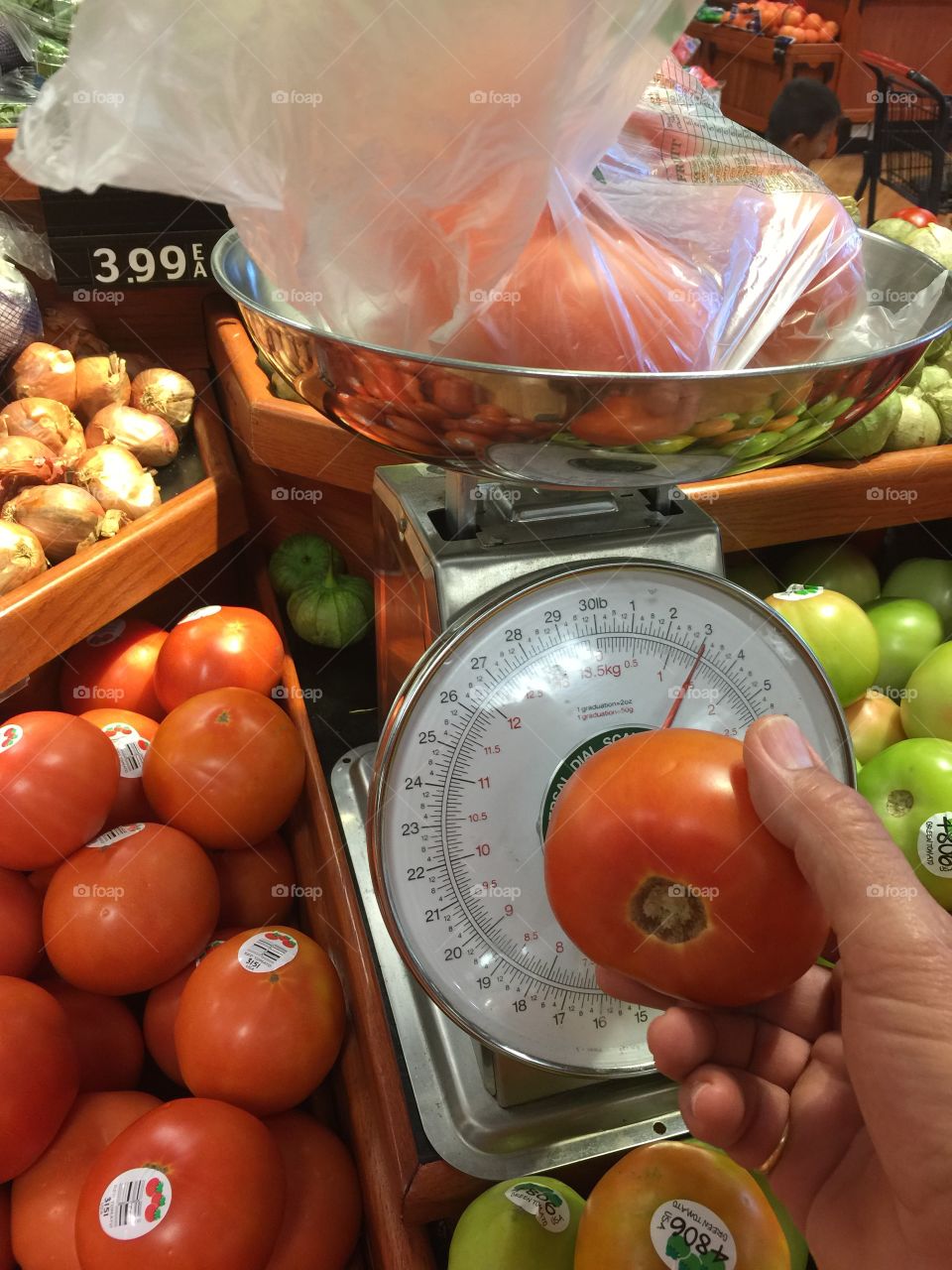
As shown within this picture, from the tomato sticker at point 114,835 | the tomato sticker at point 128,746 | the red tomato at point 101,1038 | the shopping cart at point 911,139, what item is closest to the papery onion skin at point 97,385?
the tomato sticker at point 128,746

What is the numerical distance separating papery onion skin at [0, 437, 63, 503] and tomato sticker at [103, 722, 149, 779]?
353 mm

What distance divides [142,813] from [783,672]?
71 cm

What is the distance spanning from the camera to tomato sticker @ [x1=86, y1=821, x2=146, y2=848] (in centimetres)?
91

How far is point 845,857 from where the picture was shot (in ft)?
1.63

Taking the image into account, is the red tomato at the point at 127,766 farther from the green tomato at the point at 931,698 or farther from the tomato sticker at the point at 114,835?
the green tomato at the point at 931,698

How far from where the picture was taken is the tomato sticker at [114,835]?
91 cm

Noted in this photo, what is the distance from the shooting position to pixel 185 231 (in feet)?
4.30

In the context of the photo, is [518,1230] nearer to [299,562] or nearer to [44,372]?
[299,562]

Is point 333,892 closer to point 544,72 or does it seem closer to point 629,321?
point 629,321

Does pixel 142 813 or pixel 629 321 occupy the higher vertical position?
pixel 629 321

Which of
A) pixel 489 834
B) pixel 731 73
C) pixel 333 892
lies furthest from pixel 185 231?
pixel 731 73

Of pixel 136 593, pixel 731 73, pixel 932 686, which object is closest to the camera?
pixel 932 686

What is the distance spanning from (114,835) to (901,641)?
0.94 metres

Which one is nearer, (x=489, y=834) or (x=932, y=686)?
(x=489, y=834)
